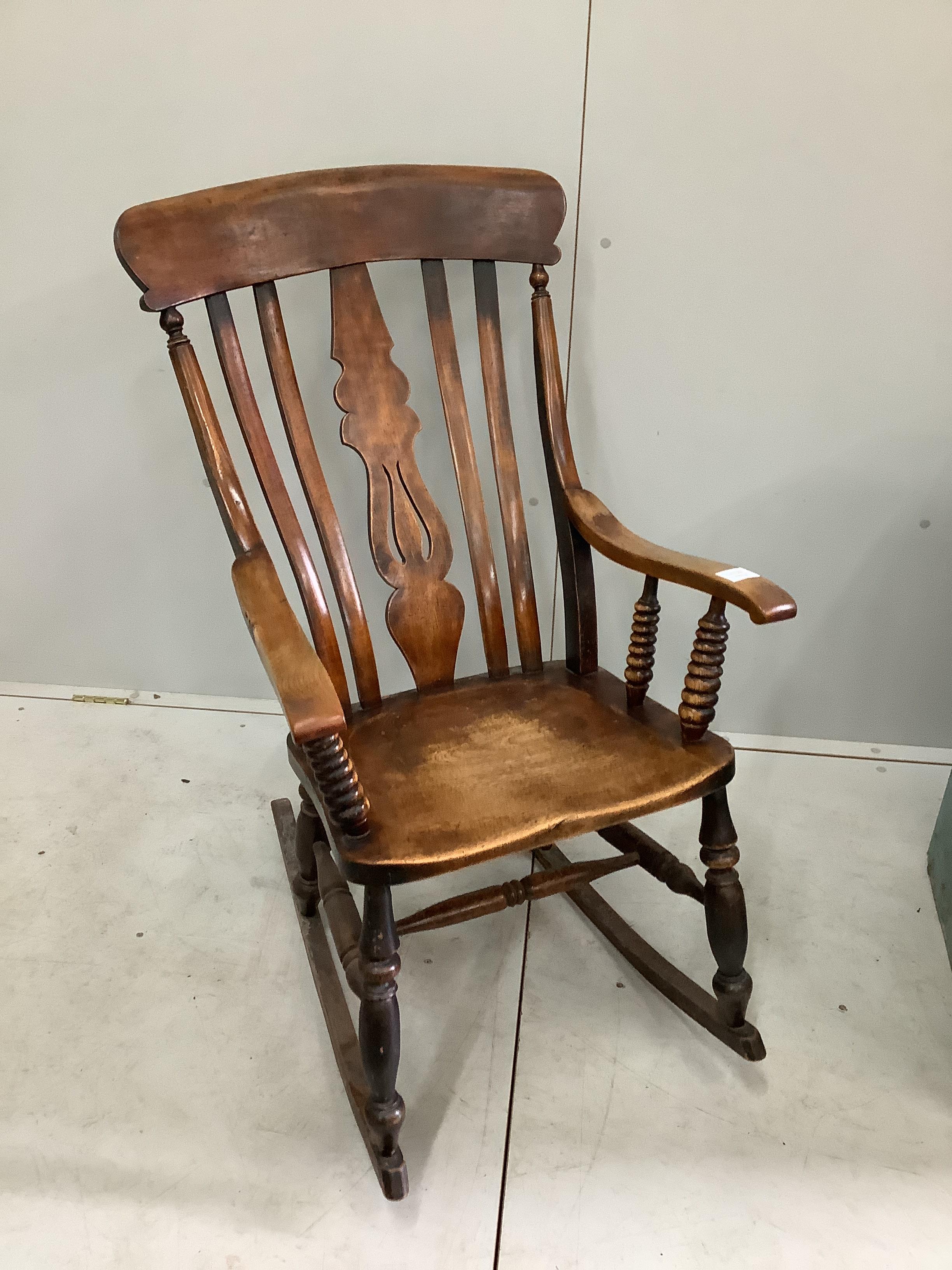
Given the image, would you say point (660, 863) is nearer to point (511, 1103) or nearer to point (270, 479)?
point (511, 1103)

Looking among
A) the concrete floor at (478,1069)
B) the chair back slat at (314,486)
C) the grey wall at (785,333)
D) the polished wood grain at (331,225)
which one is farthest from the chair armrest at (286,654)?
the grey wall at (785,333)

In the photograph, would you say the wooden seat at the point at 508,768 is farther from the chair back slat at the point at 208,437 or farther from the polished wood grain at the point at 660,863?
the chair back slat at the point at 208,437

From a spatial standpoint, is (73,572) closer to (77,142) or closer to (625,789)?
(77,142)

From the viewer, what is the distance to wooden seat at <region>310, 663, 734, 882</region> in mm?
971

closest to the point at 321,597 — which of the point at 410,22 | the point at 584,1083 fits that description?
the point at 584,1083

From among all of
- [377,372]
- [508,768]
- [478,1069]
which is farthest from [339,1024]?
[377,372]

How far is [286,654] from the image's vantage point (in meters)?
0.91

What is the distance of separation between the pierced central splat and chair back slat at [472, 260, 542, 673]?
10 cm

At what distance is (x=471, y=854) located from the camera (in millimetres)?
953

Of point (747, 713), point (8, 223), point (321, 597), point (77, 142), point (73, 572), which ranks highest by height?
point (77, 142)

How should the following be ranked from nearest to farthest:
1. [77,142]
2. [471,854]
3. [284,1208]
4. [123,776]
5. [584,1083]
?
[471,854] < [284,1208] < [584,1083] < [77,142] < [123,776]

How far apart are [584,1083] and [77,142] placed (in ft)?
5.63

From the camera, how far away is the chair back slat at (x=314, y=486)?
1184 mm

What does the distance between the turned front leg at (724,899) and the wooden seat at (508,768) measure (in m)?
0.08
